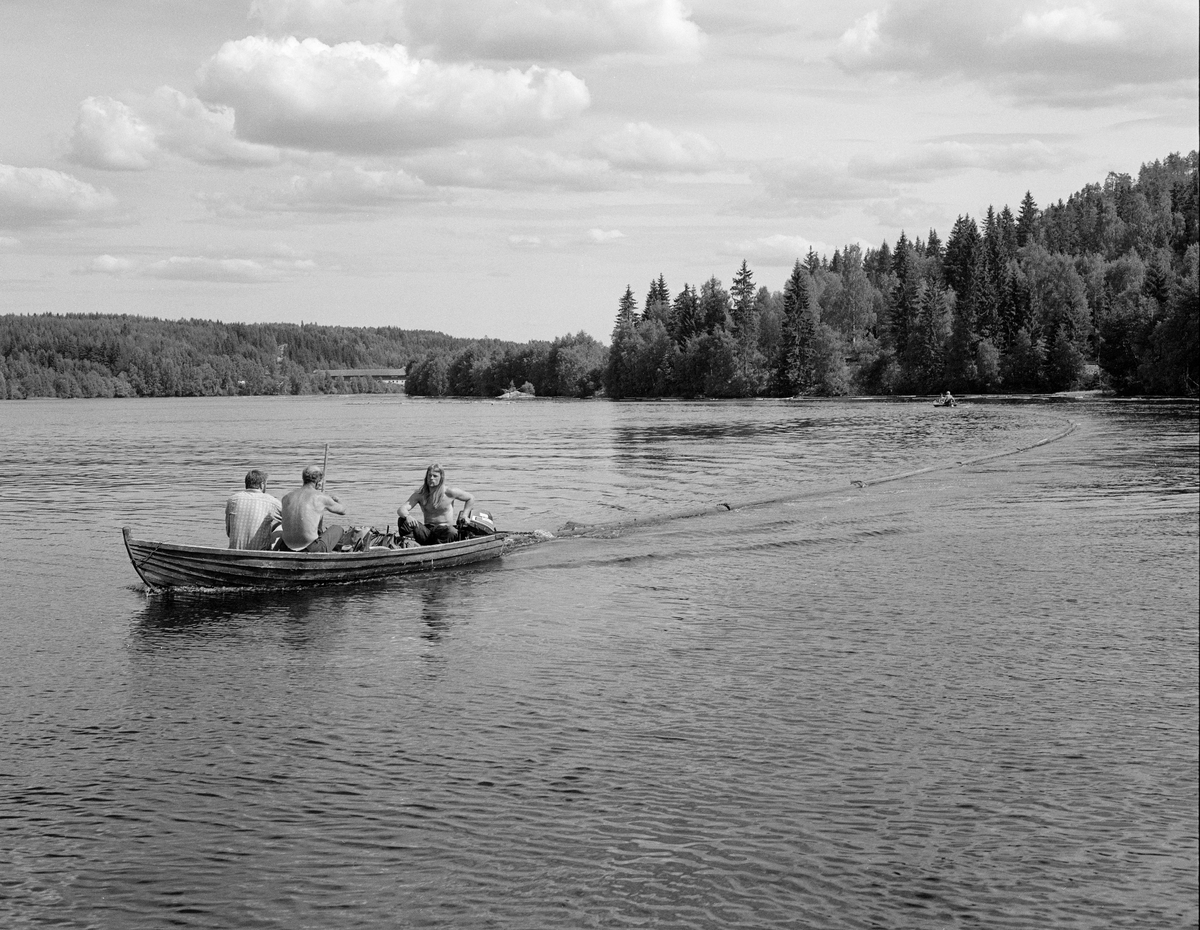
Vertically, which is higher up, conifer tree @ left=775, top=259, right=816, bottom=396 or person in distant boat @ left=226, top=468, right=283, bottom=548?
conifer tree @ left=775, top=259, right=816, bottom=396

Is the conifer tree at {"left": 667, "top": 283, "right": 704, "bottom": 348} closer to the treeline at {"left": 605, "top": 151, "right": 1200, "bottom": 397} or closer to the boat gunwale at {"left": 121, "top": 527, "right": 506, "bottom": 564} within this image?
the treeline at {"left": 605, "top": 151, "right": 1200, "bottom": 397}

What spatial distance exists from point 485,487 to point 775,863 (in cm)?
3585

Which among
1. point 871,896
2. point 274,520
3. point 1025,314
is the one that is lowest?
point 871,896

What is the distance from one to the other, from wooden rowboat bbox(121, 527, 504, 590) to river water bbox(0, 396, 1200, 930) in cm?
44

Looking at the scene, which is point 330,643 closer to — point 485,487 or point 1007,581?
point 1007,581

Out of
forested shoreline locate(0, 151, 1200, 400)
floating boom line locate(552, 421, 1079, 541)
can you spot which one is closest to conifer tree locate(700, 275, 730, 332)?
forested shoreline locate(0, 151, 1200, 400)

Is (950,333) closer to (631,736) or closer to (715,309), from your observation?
(715,309)

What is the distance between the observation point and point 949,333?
510 ft

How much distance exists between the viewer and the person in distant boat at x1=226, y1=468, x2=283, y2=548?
2408 centimetres

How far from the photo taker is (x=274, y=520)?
24.4 m

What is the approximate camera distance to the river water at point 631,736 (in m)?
10.3

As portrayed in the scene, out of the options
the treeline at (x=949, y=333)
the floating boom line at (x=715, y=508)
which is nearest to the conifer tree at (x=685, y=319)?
the treeline at (x=949, y=333)

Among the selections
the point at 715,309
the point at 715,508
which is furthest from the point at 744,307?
the point at 715,508

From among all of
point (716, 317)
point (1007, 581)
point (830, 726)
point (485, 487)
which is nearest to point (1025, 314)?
point (716, 317)
